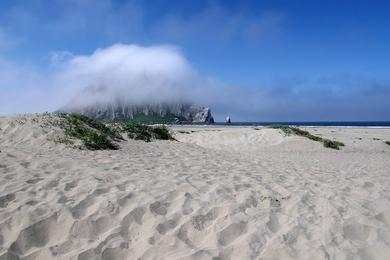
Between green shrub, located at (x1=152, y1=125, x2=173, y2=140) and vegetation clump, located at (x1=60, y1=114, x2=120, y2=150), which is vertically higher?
vegetation clump, located at (x1=60, y1=114, x2=120, y2=150)

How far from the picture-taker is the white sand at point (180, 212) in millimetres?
4062

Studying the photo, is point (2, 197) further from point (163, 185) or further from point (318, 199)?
point (318, 199)

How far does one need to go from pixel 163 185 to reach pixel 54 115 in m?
9.37

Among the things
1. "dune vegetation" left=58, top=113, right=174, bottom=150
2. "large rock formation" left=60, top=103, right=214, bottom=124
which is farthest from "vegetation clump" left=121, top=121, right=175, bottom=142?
"large rock formation" left=60, top=103, right=214, bottom=124

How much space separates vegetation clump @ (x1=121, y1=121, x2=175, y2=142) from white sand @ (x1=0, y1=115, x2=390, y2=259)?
642cm

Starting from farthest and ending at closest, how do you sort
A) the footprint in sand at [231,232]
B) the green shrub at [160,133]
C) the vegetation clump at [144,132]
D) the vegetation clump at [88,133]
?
1. the green shrub at [160,133]
2. the vegetation clump at [144,132]
3. the vegetation clump at [88,133]
4. the footprint in sand at [231,232]

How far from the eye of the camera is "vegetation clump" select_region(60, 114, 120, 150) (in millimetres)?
10391

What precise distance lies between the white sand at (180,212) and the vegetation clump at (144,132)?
642 cm

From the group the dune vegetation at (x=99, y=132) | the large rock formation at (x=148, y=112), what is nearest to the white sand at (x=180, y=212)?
the dune vegetation at (x=99, y=132)

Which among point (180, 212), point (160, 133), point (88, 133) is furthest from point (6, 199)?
point (160, 133)

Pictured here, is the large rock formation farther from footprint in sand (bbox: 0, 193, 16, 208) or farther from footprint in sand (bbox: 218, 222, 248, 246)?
footprint in sand (bbox: 218, 222, 248, 246)

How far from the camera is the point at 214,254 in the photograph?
3.94 meters

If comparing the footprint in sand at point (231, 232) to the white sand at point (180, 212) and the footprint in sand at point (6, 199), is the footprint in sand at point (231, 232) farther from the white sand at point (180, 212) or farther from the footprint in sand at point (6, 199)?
the footprint in sand at point (6, 199)

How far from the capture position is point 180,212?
198 inches
